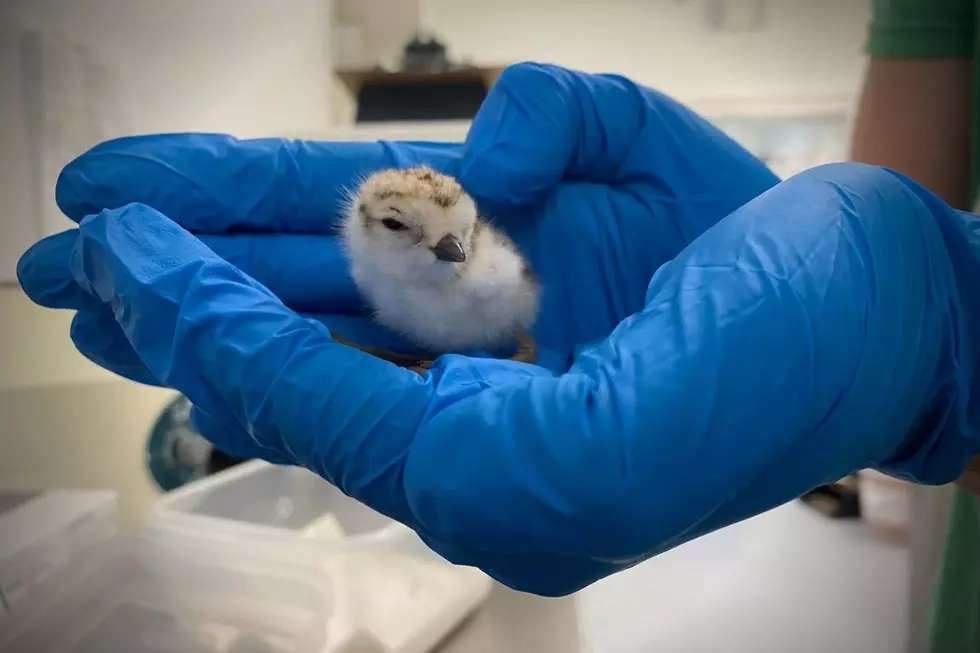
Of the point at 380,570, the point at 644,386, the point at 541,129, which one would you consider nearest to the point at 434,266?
the point at 541,129

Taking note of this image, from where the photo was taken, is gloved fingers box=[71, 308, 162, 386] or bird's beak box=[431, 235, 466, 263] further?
gloved fingers box=[71, 308, 162, 386]

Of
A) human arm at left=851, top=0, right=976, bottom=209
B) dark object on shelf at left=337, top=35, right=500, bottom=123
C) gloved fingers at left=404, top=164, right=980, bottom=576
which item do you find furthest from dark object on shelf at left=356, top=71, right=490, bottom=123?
gloved fingers at left=404, top=164, right=980, bottom=576

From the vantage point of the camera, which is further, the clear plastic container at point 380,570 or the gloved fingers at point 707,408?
the clear plastic container at point 380,570

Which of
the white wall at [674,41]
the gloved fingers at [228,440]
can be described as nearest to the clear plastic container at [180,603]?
the gloved fingers at [228,440]

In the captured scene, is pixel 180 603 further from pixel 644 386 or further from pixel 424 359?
pixel 644 386

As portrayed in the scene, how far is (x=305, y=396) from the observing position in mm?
486

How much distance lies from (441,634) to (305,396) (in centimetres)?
59

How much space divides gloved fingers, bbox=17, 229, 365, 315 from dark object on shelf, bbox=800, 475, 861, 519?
900 millimetres

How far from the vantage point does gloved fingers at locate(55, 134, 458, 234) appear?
75cm

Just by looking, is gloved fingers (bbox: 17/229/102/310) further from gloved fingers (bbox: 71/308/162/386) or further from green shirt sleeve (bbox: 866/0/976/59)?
green shirt sleeve (bbox: 866/0/976/59)

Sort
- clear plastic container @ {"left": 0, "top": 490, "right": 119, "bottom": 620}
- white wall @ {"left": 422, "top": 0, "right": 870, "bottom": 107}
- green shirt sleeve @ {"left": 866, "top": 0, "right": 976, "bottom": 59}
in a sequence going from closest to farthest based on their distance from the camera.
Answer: clear plastic container @ {"left": 0, "top": 490, "right": 119, "bottom": 620}
green shirt sleeve @ {"left": 866, "top": 0, "right": 976, "bottom": 59}
white wall @ {"left": 422, "top": 0, "right": 870, "bottom": 107}

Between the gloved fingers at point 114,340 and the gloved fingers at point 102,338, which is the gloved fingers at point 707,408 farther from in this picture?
the gloved fingers at point 102,338

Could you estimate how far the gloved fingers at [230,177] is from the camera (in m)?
0.75

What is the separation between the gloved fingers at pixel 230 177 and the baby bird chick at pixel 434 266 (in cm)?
8
